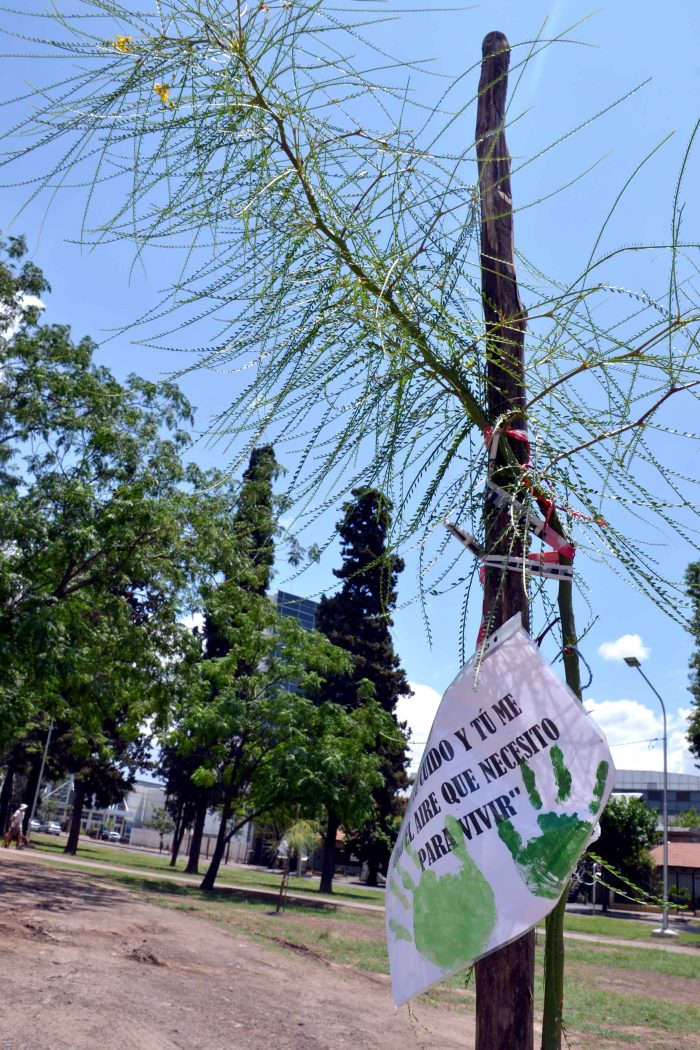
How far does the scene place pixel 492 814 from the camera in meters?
1.63

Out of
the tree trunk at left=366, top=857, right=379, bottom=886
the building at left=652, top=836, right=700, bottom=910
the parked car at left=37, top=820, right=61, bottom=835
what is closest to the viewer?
the tree trunk at left=366, top=857, right=379, bottom=886

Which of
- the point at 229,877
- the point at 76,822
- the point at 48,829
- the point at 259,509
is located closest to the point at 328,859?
the point at 229,877

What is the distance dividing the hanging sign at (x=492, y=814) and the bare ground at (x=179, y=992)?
2.82m

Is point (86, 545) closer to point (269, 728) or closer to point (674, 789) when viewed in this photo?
point (269, 728)

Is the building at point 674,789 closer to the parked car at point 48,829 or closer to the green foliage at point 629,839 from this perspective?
the green foliage at point 629,839

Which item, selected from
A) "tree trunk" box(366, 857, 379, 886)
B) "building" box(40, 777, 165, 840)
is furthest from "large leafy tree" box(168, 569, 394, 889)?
"building" box(40, 777, 165, 840)

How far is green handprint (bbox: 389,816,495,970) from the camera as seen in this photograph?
5.15ft

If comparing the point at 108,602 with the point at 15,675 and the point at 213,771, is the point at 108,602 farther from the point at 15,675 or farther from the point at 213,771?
the point at 213,771

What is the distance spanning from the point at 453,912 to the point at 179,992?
7072 mm

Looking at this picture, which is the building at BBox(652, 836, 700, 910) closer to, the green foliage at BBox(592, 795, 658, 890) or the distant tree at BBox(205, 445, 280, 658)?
the green foliage at BBox(592, 795, 658, 890)

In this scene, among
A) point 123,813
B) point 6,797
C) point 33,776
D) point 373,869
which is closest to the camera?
point 373,869

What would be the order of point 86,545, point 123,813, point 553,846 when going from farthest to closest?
point 123,813 < point 86,545 < point 553,846

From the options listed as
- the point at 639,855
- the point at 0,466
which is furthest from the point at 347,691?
the point at 0,466

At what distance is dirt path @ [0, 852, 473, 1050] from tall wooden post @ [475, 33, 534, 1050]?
4552 mm
